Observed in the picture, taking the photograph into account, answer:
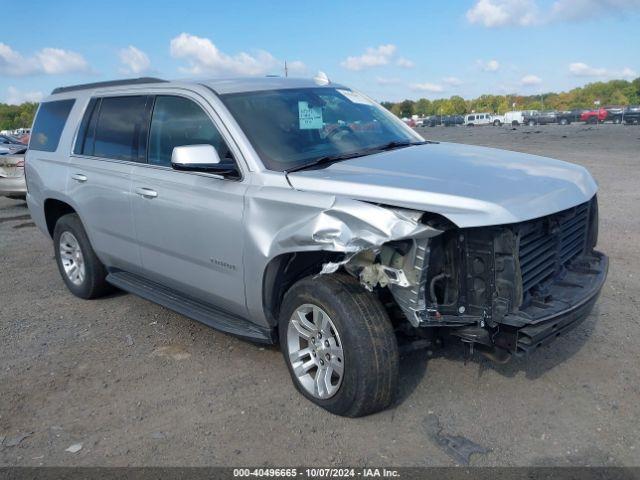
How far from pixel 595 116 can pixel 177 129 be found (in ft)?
200

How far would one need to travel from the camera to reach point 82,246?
18.4 feet

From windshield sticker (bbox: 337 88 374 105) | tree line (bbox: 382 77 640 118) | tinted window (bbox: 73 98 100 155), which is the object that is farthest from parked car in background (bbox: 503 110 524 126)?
tinted window (bbox: 73 98 100 155)

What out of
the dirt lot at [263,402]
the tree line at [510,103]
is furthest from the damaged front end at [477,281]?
the tree line at [510,103]

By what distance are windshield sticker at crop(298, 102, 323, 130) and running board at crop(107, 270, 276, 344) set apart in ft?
4.71

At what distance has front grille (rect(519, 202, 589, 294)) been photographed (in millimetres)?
3271

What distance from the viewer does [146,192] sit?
4.50m

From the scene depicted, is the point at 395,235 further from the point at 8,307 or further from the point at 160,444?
the point at 8,307

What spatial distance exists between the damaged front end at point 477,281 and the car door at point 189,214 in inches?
34.3

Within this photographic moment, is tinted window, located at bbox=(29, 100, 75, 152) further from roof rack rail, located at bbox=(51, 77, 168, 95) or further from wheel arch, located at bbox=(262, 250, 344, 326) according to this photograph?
wheel arch, located at bbox=(262, 250, 344, 326)

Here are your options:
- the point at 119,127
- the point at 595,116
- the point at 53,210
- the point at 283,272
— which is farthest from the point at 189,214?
the point at 595,116

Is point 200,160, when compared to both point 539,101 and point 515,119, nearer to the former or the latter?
point 515,119

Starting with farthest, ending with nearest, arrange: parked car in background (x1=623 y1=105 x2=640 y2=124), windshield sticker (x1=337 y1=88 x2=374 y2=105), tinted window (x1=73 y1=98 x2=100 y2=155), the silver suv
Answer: parked car in background (x1=623 y1=105 x2=640 y2=124)
tinted window (x1=73 y1=98 x2=100 y2=155)
windshield sticker (x1=337 y1=88 x2=374 y2=105)
the silver suv

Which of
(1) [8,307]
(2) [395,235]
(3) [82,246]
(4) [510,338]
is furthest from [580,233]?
(1) [8,307]

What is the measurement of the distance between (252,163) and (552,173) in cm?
189
